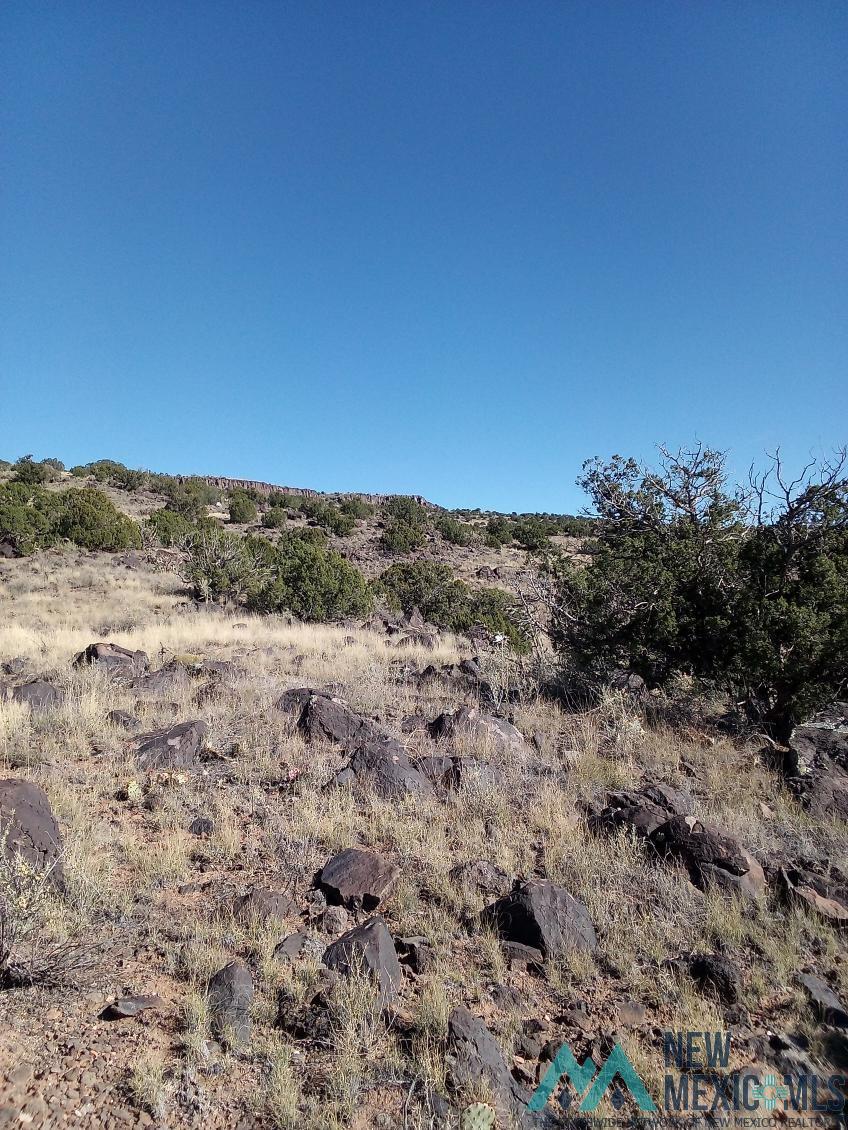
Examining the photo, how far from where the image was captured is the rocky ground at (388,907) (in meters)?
2.37

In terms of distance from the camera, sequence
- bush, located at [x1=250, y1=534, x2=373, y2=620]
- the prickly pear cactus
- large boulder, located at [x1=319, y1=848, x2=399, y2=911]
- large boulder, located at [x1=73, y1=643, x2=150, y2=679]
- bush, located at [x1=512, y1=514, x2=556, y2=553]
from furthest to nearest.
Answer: bush, located at [x1=512, y1=514, x2=556, y2=553] → bush, located at [x1=250, y1=534, x2=373, y2=620] → large boulder, located at [x1=73, y1=643, x2=150, y2=679] → large boulder, located at [x1=319, y1=848, x2=399, y2=911] → the prickly pear cactus

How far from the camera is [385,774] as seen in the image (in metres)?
→ 5.13

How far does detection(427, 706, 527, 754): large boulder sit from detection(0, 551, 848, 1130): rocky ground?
36mm

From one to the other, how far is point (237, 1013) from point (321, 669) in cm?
702

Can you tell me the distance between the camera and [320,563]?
53.7 feet

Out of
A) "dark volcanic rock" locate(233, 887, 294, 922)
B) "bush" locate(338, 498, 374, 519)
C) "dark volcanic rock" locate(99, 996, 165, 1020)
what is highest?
"bush" locate(338, 498, 374, 519)

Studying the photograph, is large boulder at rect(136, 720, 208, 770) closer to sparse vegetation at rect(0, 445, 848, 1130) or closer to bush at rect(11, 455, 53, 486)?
sparse vegetation at rect(0, 445, 848, 1130)

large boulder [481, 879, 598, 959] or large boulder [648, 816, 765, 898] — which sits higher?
large boulder [648, 816, 765, 898]

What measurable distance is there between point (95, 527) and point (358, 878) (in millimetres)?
24721

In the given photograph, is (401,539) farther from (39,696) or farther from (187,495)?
(39,696)

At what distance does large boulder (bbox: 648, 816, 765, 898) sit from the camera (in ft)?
11.7

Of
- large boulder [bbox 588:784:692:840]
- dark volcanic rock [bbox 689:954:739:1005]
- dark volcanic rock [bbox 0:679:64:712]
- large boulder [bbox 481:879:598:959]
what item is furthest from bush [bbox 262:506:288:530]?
dark volcanic rock [bbox 689:954:739:1005]

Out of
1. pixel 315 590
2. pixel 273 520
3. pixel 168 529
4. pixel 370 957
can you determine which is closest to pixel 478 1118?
pixel 370 957

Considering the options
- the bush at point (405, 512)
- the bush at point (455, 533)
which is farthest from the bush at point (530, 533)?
the bush at point (405, 512)
